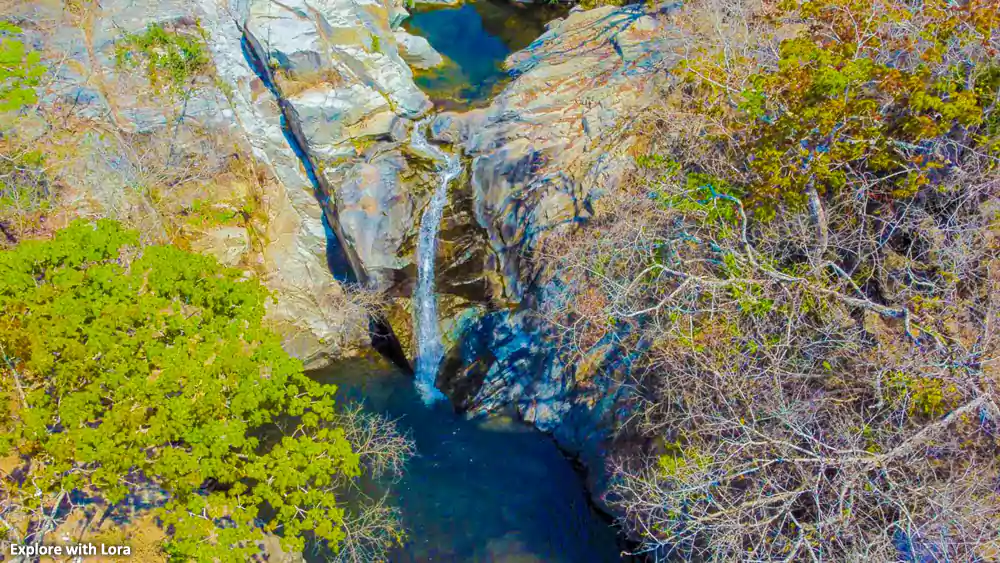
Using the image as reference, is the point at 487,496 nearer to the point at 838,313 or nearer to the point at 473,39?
the point at 838,313

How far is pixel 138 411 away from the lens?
10.0m

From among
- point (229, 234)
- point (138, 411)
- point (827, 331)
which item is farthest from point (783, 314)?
point (229, 234)

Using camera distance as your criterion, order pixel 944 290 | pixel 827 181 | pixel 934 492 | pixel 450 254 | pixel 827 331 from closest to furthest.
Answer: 1. pixel 934 492
2. pixel 944 290
3. pixel 827 331
4. pixel 827 181
5. pixel 450 254

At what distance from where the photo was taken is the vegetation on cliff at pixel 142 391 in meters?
9.62

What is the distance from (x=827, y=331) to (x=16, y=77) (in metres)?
23.3

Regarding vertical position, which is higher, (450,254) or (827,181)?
(827,181)

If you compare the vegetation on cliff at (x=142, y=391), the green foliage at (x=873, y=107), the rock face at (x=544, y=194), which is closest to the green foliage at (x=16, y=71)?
the vegetation on cliff at (x=142, y=391)

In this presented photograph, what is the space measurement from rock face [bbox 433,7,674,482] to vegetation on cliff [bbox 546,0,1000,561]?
6.69 feet

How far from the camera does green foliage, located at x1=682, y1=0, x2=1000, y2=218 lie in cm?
959

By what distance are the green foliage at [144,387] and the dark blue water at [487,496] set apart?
11.0ft

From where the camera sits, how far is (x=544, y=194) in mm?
15516

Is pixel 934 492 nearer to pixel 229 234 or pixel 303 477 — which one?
pixel 303 477

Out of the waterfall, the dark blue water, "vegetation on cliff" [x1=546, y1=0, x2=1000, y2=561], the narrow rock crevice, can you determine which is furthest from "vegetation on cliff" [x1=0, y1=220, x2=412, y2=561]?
"vegetation on cliff" [x1=546, y1=0, x2=1000, y2=561]

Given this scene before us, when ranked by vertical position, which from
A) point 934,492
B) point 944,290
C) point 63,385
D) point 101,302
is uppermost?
point 101,302
